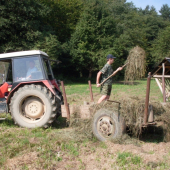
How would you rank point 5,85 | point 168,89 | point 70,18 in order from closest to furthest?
1. point 5,85
2. point 168,89
3. point 70,18

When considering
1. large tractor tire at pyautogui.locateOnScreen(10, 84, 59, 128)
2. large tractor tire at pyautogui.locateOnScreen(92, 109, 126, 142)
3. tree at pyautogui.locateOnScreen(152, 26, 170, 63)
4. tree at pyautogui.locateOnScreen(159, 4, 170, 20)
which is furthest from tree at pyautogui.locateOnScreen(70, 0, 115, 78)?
tree at pyautogui.locateOnScreen(159, 4, 170, 20)

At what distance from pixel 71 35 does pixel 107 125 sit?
80.2 feet

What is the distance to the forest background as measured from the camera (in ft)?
61.4

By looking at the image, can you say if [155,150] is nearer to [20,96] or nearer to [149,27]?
[20,96]

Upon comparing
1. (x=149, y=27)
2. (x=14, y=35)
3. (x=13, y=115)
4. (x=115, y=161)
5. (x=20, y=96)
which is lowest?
(x=115, y=161)

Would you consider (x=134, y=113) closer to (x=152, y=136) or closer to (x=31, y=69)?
(x=152, y=136)

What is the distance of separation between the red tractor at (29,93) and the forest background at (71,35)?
21.9ft

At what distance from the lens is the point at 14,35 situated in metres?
18.8

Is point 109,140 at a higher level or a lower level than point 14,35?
lower

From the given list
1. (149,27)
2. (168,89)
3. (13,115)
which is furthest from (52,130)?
(149,27)

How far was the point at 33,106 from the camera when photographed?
5434 millimetres

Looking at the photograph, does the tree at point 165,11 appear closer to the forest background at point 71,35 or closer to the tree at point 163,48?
the forest background at point 71,35

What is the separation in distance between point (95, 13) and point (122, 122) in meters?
24.8

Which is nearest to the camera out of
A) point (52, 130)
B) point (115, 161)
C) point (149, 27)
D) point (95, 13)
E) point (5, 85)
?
point (115, 161)
